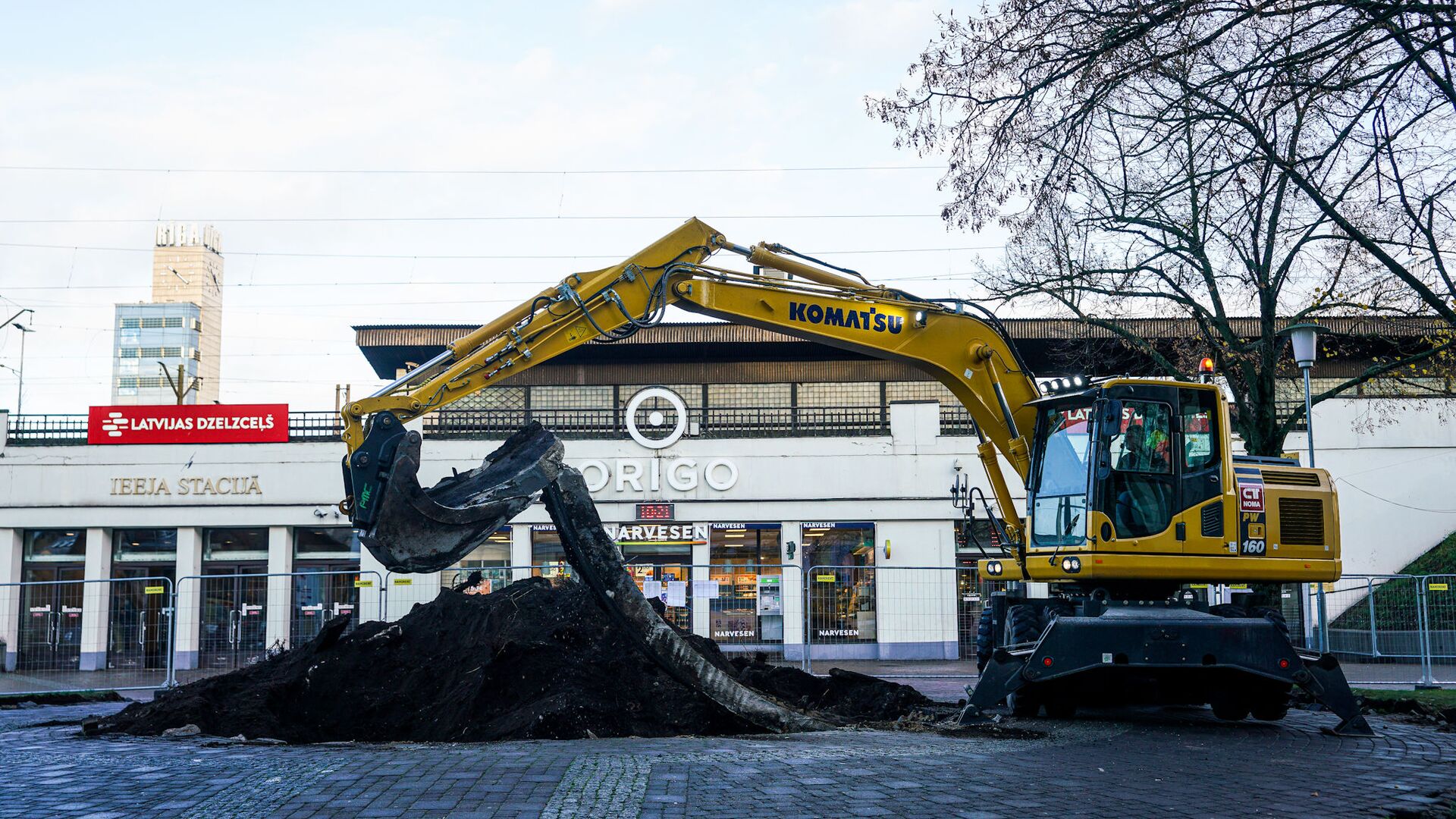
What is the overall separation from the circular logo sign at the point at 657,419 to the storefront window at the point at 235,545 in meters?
8.65

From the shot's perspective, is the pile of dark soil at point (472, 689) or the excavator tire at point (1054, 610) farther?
the excavator tire at point (1054, 610)

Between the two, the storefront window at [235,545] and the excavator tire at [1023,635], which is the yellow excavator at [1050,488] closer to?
the excavator tire at [1023,635]

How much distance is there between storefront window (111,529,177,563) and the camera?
90.3ft

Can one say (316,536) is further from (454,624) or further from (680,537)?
(454,624)

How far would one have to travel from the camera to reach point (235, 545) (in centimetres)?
2766

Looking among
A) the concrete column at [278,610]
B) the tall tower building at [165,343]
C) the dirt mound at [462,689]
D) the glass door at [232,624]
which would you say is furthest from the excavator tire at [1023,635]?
the tall tower building at [165,343]

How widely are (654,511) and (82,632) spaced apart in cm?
1196

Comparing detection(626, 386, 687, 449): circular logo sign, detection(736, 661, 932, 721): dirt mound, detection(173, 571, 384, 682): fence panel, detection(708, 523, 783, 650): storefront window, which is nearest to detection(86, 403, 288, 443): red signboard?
detection(173, 571, 384, 682): fence panel

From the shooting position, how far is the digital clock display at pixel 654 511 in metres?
27.0

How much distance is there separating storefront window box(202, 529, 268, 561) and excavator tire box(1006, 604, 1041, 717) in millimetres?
20140

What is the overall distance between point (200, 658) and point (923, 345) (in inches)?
607

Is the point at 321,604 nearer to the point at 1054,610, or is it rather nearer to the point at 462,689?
the point at 462,689

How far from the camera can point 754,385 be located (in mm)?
30578

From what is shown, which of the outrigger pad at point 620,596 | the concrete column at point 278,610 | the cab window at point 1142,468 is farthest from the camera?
the concrete column at point 278,610
